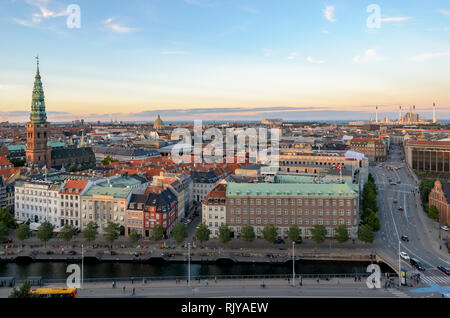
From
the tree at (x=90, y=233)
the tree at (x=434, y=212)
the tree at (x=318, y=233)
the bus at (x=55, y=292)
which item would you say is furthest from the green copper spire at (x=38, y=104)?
the tree at (x=434, y=212)

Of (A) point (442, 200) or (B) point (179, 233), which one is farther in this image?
(A) point (442, 200)

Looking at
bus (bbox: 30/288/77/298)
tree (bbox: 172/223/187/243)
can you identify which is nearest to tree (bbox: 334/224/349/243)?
tree (bbox: 172/223/187/243)

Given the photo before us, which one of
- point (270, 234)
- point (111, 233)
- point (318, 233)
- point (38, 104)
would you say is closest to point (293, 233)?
point (270, 234)

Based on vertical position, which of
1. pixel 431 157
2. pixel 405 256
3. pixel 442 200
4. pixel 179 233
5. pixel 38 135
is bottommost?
pixel 405 256

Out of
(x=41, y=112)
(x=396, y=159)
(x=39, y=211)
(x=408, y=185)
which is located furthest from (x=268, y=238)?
(x=396, y=159)

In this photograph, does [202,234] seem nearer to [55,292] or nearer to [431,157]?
[55,292]
